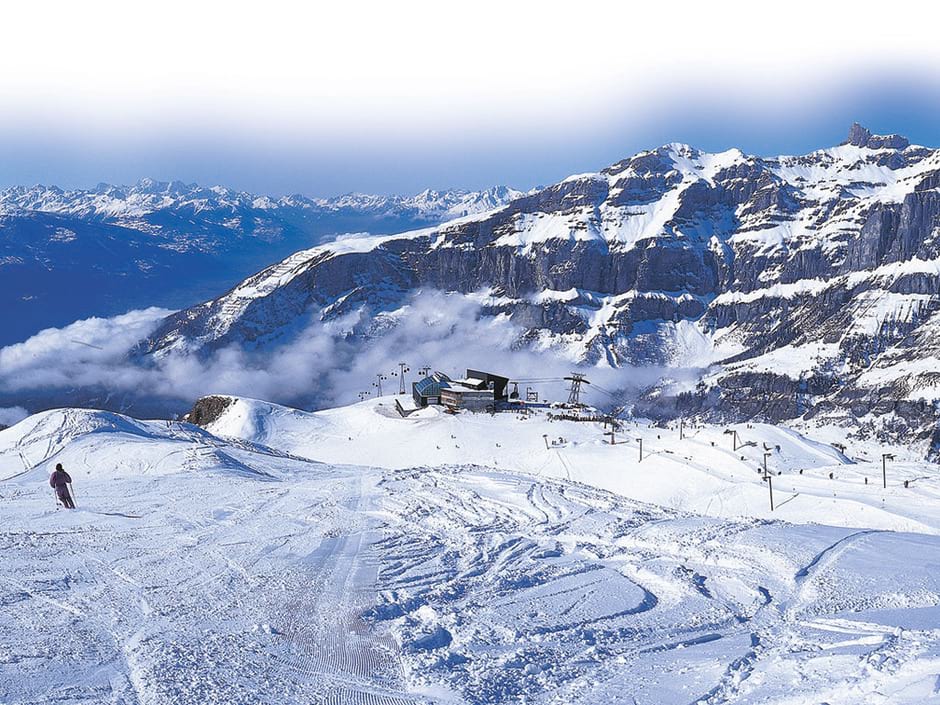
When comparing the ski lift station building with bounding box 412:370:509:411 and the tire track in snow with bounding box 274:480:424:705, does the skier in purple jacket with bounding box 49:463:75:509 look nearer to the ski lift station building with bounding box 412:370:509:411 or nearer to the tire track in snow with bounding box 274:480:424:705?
the tire track in snow with bounding box 274:480:424:705

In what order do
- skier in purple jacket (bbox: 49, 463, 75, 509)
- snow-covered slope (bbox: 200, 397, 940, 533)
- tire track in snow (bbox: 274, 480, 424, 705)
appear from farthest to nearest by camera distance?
snow-covered slope (bbox: 200, 397, 940, 533), skier in purple jacket (bbox: 49, 463, 75, 509), tire track in snow (bbox: 274, 480, 424, 705)

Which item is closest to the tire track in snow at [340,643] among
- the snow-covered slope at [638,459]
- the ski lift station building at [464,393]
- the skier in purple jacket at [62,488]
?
the skier in purple jacket at [62,488]

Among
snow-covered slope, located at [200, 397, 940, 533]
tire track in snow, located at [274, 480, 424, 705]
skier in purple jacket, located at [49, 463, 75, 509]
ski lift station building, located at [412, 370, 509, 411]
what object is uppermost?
tire track in snow, located at [274, 480, 424, 705]

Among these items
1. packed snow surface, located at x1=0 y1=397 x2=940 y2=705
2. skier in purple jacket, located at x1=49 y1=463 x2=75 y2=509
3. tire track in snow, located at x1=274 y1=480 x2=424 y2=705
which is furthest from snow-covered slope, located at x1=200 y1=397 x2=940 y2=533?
skier in purple jacket, located at x1=49 y1=463 x2=75 y2=509

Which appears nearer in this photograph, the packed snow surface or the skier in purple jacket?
the packed snow surface

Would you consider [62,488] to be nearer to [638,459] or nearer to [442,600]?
[442,600]

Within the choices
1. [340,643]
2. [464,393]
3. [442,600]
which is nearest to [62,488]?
[442,600]
